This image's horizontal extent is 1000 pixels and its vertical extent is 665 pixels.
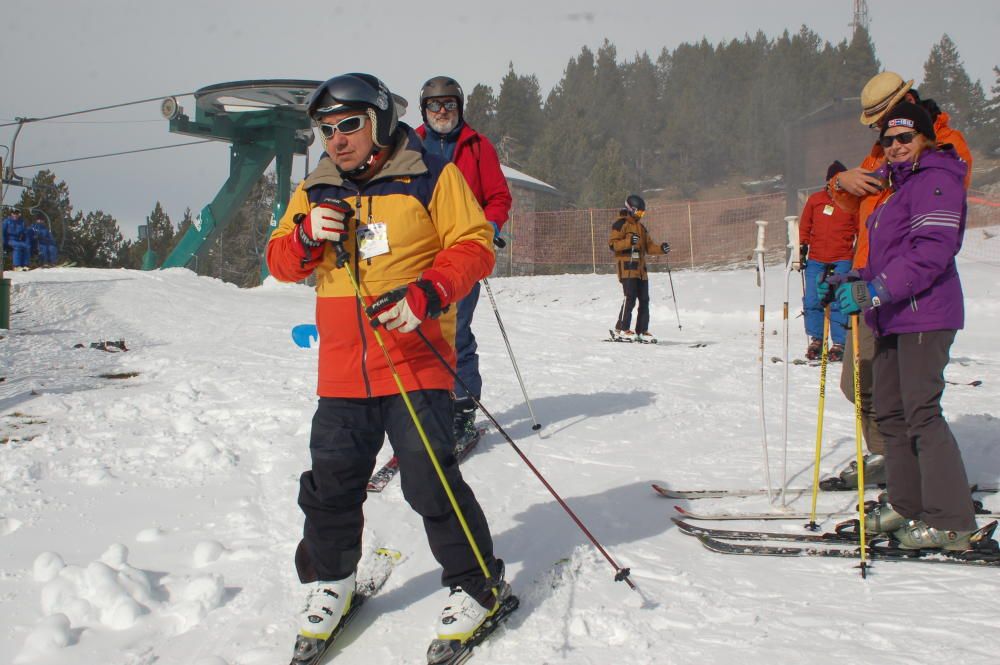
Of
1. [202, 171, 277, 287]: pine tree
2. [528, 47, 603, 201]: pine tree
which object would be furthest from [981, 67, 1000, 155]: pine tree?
[202, 171, 277, 287]: pine tree

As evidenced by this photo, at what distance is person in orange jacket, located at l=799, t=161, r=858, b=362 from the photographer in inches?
324

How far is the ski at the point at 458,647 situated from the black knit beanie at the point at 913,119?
241 cm

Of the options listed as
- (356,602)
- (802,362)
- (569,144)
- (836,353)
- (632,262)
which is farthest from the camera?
(569,144)

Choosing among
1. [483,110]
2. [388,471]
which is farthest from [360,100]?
[483,110]

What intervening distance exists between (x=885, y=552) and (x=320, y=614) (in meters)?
2.20

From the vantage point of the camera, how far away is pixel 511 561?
122 inches

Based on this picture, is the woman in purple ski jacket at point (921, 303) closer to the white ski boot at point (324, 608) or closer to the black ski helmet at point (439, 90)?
the white ski boot at point (324, 608)

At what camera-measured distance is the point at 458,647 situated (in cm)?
234

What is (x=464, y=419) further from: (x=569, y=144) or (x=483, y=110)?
(x=483, y=110)

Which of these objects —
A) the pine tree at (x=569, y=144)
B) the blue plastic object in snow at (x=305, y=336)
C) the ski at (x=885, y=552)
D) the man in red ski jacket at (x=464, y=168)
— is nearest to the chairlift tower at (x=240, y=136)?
the blue plastic object in snow at (x=305, y=336)

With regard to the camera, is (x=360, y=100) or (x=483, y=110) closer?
(x=360, y=100)

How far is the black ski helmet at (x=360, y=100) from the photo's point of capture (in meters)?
2.47

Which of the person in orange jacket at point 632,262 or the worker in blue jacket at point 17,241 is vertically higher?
the worker in blue jacket at point 17,241

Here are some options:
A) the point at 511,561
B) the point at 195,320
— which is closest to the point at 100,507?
the point at 511,561
